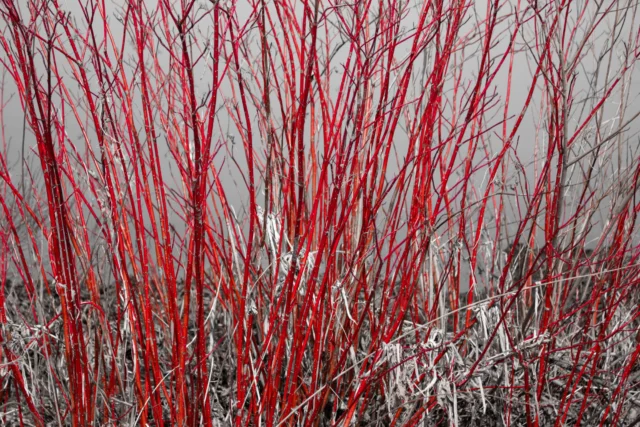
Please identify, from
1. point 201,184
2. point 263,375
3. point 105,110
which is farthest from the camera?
point 263,375

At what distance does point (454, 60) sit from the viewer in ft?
6.93

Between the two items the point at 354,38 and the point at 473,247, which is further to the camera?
the point at 473,247

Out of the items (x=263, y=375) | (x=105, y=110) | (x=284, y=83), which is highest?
(x=284, y=83)

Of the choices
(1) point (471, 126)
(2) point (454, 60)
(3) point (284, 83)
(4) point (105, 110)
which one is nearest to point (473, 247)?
(1) point (471, 126)

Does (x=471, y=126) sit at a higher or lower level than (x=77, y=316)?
higher

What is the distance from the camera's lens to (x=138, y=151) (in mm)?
1566

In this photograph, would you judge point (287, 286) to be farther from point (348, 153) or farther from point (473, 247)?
point (473, 247)

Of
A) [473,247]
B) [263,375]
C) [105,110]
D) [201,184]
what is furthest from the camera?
[263,375]

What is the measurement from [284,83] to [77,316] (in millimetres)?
990

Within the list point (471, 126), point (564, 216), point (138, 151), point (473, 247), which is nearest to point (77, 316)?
point (138, 151)

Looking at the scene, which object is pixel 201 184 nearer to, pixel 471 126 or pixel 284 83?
pixel 284 83

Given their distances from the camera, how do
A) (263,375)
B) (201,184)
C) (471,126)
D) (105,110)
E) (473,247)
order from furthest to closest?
(263,375), (471,126), (473,247), (105,110), (201,184)

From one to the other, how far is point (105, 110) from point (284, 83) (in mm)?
709

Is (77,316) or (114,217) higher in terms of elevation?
(114,217)
